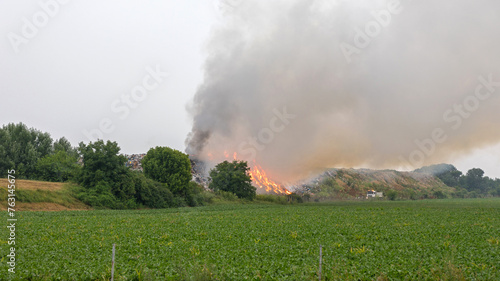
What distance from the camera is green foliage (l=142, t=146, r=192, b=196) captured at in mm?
77812

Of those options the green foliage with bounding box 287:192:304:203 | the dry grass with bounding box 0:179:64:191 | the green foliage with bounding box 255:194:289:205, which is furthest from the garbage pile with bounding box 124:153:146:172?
the green foliage with bounding box 287:192:304:203

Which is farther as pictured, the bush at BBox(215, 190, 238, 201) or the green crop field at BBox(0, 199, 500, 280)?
the bush at BBox(215, 190, 238, 201)

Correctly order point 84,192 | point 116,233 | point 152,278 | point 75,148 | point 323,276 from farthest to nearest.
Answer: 1. point 75,148
2. point 84,192
3. point 116,233
4. point 323,276
5. point 152,278

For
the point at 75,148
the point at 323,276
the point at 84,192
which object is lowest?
the point at 323,276

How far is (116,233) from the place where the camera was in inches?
1048

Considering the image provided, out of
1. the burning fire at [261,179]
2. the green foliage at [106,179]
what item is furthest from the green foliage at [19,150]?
the burning fire at [261,179]

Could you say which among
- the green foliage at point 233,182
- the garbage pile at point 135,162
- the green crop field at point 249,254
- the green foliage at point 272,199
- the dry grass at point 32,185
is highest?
the garbage pile at point 135,162

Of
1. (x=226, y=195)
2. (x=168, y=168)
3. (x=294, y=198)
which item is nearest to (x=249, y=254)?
(x=168, y=168)

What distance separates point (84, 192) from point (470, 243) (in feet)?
187

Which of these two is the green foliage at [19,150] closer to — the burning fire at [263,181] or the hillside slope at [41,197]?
the hillside slope at [41,197]

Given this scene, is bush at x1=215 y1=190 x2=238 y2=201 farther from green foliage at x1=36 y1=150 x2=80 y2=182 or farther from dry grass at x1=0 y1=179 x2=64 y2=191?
dry grass at x1=0 y1=179 x2=64 y2=191

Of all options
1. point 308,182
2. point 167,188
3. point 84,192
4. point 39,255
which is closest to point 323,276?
point 39,255

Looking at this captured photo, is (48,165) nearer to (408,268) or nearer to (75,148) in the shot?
(75,148)

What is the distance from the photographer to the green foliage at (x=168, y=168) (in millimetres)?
77812
